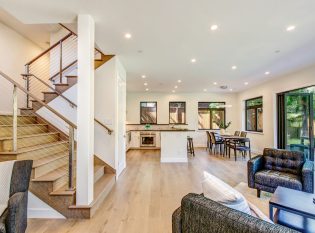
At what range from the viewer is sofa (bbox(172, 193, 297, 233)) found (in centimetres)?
98

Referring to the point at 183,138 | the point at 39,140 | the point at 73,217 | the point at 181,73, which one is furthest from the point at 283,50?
the point at 39,140

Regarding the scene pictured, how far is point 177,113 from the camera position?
33.8 feet

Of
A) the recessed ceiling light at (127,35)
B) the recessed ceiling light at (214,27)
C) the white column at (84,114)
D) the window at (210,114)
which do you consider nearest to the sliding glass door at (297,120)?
the window at (210,114)

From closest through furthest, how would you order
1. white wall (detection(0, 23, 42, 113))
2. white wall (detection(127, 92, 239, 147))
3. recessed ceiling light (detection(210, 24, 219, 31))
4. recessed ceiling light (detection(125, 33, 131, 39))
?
recessed ceiling light (detection(210, 24, 219, 31))
recessed ceiling light (detection(125, 33, 131, 39))
white wall (detection(0, 23, 42, 113))
white wall (detection(127, 92, 239, 147))

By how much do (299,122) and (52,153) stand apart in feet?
23.0

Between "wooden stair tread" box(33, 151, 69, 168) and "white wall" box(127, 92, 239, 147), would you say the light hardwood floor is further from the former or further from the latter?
"white wall" box(127, 92, 239, 147)

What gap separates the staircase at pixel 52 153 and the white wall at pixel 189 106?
5.27 m

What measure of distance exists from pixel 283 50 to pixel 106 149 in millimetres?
4612

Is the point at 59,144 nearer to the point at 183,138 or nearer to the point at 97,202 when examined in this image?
the point at 97,202

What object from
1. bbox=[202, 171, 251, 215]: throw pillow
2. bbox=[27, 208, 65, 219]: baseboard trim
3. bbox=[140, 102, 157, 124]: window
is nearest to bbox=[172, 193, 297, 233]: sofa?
bbox=[202, 171, 251, 215]: throw pillow

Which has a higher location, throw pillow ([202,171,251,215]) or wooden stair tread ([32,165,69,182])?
throw pillow ([202,171,251,215])

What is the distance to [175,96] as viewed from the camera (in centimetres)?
1023

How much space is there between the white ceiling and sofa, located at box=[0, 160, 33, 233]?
2.19 metres

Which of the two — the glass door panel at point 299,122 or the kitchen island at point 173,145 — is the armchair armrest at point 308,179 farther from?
the kitchen island at point 173,145
